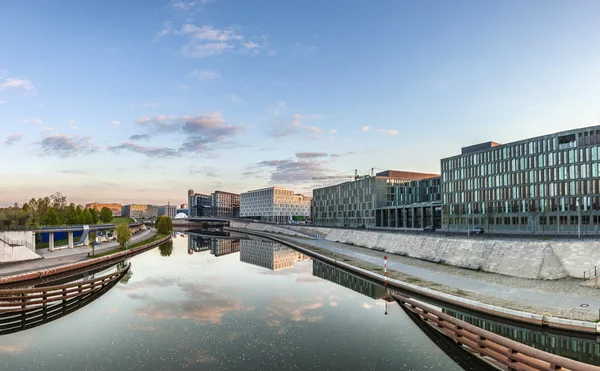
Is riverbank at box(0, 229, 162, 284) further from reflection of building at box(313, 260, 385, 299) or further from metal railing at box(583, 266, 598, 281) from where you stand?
metal railing at box(583, 266, 598, 281)

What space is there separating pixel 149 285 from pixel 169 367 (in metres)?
25.8

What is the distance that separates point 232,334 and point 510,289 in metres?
24.6

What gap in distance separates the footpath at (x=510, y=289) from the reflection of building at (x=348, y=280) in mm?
2999

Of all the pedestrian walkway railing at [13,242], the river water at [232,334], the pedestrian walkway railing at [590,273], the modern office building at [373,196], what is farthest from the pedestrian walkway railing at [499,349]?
the modern office building at [373,196]

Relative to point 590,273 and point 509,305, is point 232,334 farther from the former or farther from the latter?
point 590,273

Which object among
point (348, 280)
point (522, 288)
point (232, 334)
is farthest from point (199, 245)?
point (522, 288)

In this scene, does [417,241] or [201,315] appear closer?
[201,315]

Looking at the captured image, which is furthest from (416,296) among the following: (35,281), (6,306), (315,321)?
(35,281)

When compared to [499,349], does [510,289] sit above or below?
below

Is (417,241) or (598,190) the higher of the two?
(598,190)

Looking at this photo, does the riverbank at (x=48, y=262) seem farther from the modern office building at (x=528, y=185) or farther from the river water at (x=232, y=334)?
the modern office building at (x=528, y=185)

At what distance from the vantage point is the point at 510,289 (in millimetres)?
32875

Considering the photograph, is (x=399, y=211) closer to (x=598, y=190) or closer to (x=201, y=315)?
(x=598, y=190)

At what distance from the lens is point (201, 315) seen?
29297mm
